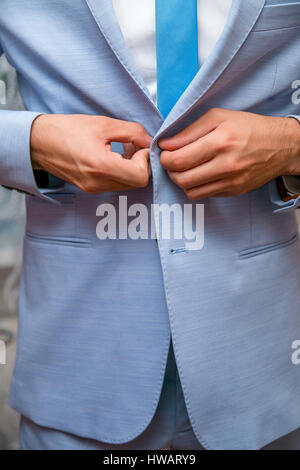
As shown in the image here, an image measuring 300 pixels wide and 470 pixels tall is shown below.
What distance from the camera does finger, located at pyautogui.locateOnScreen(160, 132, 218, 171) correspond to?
66 cm

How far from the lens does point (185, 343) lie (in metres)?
0.71

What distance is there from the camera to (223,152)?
0.67m

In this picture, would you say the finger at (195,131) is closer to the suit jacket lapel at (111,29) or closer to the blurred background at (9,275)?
the suit jacket lapel at (111,29)

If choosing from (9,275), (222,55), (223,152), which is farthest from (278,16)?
(9,275)

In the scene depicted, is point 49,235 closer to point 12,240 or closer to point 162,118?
point 162,118

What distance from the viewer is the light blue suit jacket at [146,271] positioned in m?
0.70

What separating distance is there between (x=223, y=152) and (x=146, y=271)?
22 cm

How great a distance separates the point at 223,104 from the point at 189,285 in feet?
0.96

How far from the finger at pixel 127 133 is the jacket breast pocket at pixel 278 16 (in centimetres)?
22

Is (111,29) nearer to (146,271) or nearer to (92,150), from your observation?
(92,150)

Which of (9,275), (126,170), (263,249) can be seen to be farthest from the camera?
(9,275)

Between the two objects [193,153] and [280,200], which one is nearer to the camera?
[193,153]

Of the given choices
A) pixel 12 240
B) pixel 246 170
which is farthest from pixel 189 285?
pixel 12 240

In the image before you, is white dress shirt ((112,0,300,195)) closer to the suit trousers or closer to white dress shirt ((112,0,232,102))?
white dress shirt ((112,0,232,102))
